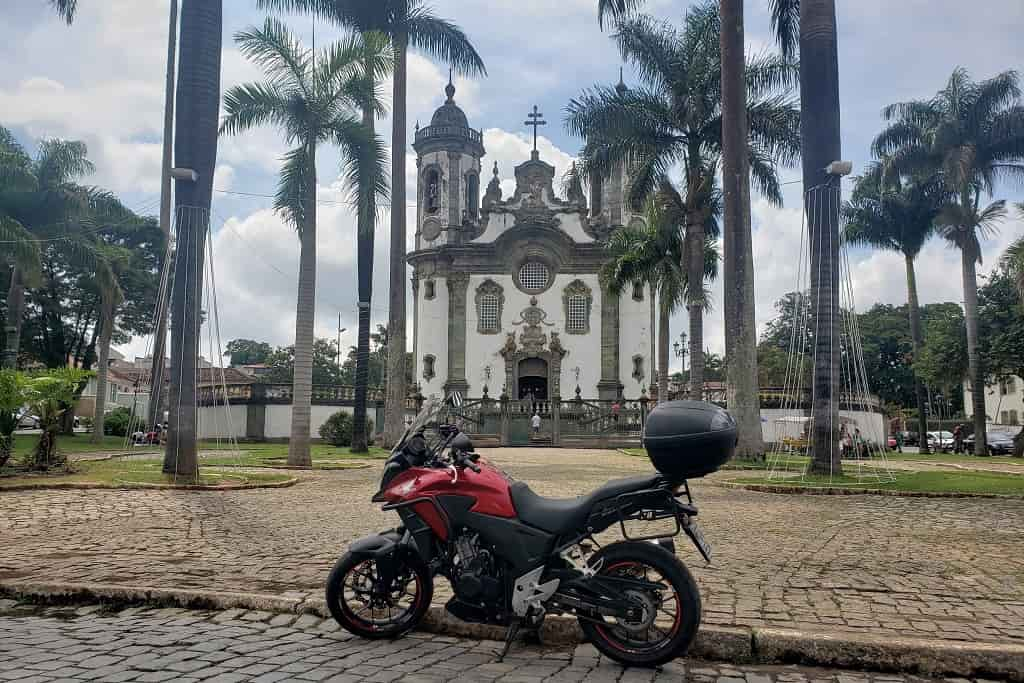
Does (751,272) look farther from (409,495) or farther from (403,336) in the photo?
(409,495)

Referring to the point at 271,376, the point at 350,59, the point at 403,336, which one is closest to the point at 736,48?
the point at 350,59

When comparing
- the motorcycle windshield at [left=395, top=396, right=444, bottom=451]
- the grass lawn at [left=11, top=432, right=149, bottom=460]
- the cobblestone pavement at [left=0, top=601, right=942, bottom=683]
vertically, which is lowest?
the cobblestone pavement at [left=0, top=601, right=942, bottom=683]

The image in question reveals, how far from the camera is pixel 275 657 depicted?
4.02 meters

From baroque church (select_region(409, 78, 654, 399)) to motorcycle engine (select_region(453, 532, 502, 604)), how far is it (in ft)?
124

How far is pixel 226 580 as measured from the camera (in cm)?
556

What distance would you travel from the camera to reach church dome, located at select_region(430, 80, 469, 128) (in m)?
47.9

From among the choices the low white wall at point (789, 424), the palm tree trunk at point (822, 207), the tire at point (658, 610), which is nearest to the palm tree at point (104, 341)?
the palm tree trunk at point (822, 207)

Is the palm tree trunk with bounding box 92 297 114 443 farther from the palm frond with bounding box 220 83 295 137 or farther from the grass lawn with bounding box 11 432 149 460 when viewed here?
the palm frond with bounding box 220 83 295 137

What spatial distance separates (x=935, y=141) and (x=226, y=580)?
2971 centimetres

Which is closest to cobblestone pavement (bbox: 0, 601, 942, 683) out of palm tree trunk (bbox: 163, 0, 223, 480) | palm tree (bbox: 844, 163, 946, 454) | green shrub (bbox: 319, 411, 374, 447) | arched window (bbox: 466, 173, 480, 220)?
palm tree trunk (bbox: 163, 0, 223, 480)

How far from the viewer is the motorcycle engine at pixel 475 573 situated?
4129 mm

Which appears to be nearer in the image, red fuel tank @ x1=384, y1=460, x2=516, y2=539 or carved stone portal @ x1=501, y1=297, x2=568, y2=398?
red fuel tank @ x1=384, y1=460, x2=516, y2=539

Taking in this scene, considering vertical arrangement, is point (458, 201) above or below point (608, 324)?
above

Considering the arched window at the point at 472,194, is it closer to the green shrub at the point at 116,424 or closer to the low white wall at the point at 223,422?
the low white wall at the point at 223,422
